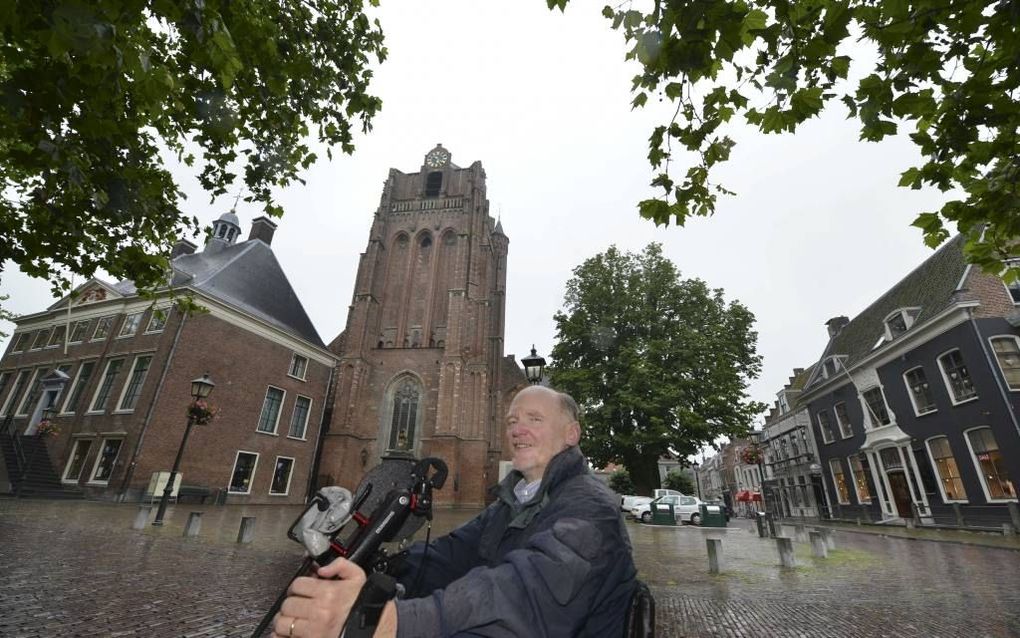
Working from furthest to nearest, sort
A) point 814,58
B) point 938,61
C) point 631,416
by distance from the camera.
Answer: point 631,416, point 938,61, point 814,58

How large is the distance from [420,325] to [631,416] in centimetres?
1640

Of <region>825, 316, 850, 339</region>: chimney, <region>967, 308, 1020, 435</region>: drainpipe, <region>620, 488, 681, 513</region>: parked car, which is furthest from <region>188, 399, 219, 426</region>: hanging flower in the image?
<region>825, 316, 850, 339</region>: chimney

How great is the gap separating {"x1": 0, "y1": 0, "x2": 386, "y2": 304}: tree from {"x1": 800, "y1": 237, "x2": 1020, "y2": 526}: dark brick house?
18060 millimetres

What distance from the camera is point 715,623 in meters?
5.11

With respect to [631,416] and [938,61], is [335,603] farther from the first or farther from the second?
[631,416]

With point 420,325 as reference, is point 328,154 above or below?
below

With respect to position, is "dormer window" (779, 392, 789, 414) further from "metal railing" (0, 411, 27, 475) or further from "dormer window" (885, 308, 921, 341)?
"metal railing" (0, 411, 27, 475)

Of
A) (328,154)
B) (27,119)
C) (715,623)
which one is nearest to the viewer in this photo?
(27,119)

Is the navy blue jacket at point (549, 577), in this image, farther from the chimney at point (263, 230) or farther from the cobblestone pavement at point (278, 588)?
the chimney at point (263, 230)

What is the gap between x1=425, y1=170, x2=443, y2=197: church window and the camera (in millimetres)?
35594

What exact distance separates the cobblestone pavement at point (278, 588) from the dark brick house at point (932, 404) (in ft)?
26.4

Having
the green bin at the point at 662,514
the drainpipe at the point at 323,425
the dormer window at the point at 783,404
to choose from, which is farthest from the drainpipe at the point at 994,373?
the drainpipe at the point at 323,425

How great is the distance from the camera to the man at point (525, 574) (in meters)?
1.19

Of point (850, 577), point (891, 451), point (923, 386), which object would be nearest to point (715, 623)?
point (850, 577)
